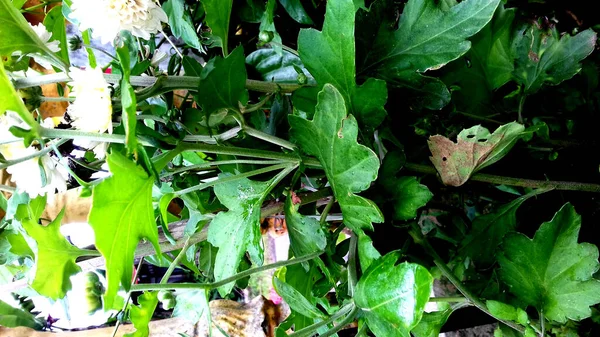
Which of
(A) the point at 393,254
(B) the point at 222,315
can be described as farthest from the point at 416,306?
(B) the point at 222,315

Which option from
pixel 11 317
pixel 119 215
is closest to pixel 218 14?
pixel 119 215

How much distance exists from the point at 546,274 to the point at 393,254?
8.3 inches

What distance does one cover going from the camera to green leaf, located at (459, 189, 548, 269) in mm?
614

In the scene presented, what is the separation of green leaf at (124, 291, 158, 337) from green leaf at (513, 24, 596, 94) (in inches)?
18.5

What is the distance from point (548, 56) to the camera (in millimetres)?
589

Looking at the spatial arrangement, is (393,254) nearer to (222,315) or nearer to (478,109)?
(478,109)

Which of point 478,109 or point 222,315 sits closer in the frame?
point 478,109

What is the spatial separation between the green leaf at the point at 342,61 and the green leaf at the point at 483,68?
0.19 metres

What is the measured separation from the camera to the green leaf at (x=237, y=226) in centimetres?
53

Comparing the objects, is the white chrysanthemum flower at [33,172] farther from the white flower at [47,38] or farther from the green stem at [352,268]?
the green stem at [352,268]

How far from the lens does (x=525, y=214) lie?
2.33ft

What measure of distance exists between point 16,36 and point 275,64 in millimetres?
286

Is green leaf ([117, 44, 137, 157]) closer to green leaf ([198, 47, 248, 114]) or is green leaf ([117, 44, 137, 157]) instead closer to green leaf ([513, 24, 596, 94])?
green leaf ([198, 47, 248, 114])

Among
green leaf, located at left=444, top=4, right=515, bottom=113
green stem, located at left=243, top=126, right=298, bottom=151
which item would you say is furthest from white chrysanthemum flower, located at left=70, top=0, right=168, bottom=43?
green leaf, located at left=444, top=4, right=515, bottom=113
